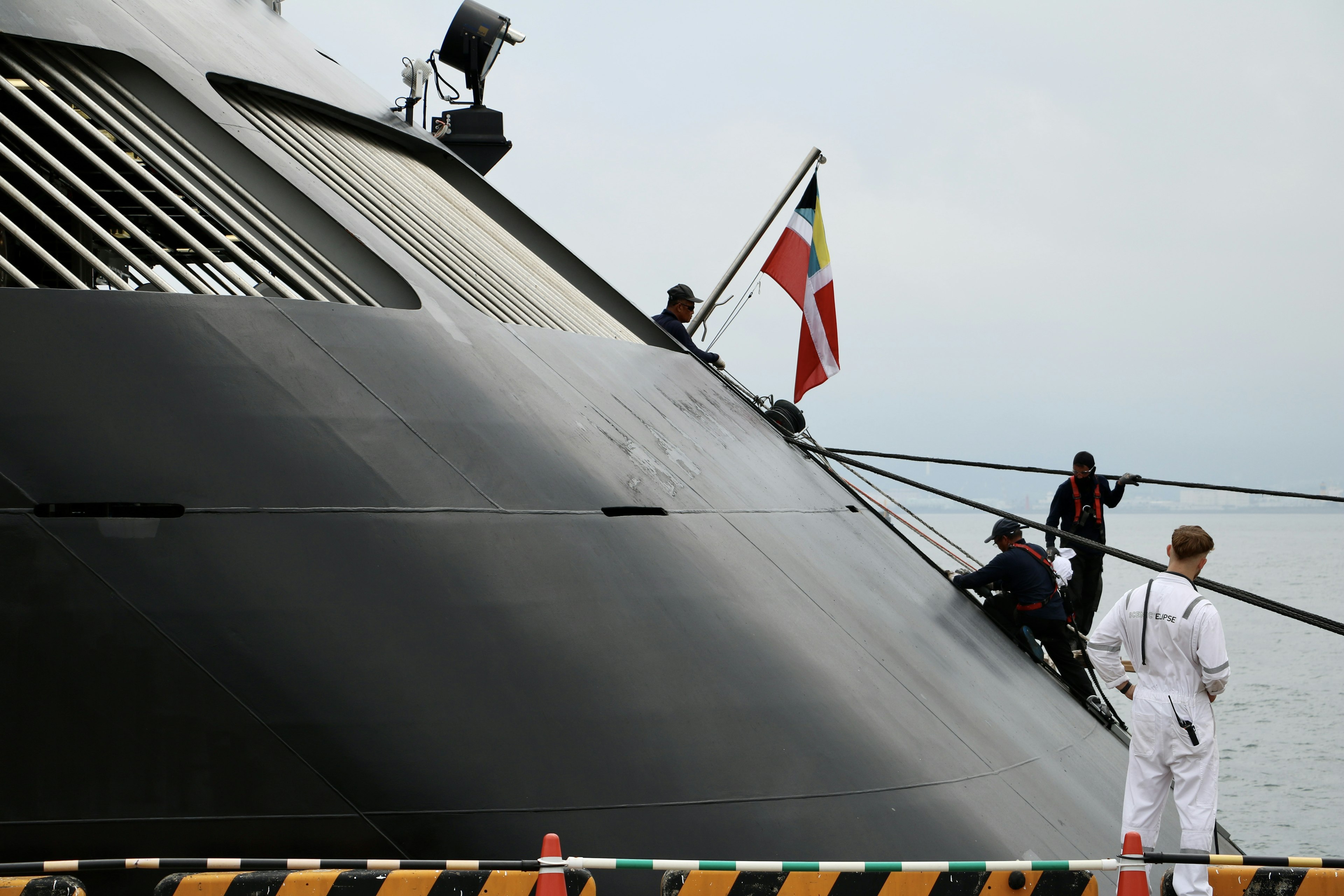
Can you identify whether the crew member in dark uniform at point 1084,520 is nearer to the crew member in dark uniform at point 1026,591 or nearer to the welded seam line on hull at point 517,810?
the crew member in dark uniform at point 1026,591

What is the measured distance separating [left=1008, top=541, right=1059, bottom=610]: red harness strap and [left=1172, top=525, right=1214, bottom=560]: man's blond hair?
233 cm

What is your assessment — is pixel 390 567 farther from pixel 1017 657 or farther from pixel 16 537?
pixel 1017 657

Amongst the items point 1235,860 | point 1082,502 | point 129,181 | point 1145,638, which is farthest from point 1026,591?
point 129,181

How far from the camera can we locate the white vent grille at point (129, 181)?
180 inches

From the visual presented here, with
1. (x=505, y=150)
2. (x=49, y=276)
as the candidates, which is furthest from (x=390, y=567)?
(x=505, y=150)

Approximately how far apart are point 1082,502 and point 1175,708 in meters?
5.62

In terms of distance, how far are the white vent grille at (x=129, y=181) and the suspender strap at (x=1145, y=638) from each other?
3.74 m

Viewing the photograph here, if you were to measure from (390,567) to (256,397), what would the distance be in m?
0.80

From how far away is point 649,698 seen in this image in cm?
427

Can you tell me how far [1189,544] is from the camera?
518 cm

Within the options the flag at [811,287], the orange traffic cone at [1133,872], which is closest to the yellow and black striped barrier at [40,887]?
the orange traffic cone at [1133,872]

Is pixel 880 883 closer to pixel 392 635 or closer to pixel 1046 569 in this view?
pixel 392 635

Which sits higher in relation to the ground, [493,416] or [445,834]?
[493,416]

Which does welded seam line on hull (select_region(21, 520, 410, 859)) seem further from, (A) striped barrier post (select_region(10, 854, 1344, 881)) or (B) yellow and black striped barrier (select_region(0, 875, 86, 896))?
(B) yellow and black striped barrier (select_region(0, 875, 86, 896))
